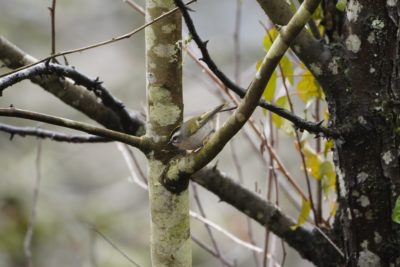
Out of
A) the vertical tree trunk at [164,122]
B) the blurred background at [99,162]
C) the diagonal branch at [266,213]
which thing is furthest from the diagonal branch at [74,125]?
the blurred background at [99,162]

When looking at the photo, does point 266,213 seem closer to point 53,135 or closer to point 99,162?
point 53,135

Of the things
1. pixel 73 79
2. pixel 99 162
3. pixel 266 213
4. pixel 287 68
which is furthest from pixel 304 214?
pixel 99 162

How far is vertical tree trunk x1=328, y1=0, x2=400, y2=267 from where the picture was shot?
114cm

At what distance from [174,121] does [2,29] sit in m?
4.87

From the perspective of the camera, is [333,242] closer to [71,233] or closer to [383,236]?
[383,236]

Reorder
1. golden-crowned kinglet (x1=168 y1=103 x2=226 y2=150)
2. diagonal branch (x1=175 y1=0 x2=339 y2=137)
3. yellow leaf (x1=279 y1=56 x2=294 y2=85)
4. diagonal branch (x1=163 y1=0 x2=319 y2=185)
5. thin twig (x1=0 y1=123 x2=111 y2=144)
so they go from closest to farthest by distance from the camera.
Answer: diagonal branch (x1=163 y1=0 x2=319 y2=185)
diagonal branch (x1=175 y1=0 x2=339 y2=137)
golden-crowned kinglet (x1=168 y1=103 x2=226 y2=150)
yellow leaf (x1=279 y1=56 x2=294 y2=85)
thin twig (x1=0 y1=123 x2=111 y2=144)

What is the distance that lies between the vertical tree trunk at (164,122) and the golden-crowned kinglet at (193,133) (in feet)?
0.08

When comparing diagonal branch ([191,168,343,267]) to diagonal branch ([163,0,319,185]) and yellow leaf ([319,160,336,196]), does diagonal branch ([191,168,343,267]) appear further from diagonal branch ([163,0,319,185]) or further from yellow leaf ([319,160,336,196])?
diagonal branch ([163,0,319,185])

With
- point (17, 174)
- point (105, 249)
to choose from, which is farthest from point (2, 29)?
point (105, 249)

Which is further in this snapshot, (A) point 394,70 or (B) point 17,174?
(B) point 17,174

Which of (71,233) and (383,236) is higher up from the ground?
(71,233)

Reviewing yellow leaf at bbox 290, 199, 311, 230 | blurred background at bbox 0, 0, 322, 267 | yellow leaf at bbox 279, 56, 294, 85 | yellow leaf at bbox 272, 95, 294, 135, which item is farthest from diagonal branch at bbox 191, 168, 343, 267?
blurred background at bbox 0, 0, 322, 267

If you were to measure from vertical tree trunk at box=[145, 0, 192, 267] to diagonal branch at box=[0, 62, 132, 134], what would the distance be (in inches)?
7.5

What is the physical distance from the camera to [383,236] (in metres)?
1.15
